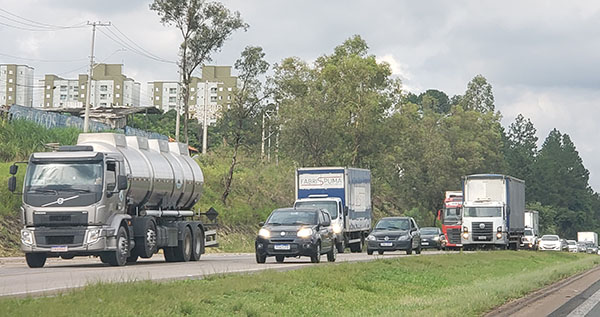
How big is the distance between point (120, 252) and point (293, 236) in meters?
5.37

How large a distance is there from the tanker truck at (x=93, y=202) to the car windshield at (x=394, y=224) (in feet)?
49.6

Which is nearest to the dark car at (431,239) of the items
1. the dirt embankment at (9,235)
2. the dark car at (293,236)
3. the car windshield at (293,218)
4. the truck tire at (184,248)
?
the dark car at (293,236)

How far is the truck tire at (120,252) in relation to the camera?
79.4 feet

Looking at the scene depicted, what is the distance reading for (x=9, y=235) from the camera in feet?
109

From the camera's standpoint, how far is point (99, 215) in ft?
77.5

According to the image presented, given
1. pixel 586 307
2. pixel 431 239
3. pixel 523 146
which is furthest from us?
pixel 523 146

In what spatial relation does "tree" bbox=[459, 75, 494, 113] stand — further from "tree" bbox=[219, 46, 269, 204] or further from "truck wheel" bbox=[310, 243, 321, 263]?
"truck wheel" bbox=[310, 243, 321, 263]

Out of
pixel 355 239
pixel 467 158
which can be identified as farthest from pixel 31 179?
pixel 467 158

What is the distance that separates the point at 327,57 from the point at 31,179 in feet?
153

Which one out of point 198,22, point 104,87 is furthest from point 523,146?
point 198,22

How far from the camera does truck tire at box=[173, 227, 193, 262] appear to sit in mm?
28109

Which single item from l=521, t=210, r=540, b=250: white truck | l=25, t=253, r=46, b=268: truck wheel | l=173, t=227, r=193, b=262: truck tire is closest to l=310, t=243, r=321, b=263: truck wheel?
l=173, t=227, r=193, b=262: truck tire

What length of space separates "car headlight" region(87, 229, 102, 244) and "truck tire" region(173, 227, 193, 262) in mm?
4759

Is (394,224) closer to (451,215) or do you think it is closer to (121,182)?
(121,182)
